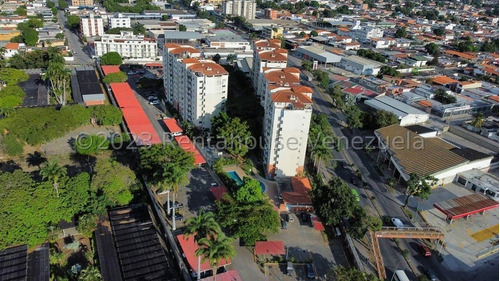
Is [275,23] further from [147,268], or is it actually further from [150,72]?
[147,268]

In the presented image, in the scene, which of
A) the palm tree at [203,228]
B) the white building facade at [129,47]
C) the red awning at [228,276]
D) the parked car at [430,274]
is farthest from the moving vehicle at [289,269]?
the white building facade at [129,47]

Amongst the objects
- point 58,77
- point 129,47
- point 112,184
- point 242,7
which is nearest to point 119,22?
point 129,47

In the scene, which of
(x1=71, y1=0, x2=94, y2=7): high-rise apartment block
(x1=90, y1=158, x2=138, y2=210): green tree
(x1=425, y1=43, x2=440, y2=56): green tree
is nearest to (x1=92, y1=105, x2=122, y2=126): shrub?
(x1=90, y1=158, x2=138, y2=210): green tree

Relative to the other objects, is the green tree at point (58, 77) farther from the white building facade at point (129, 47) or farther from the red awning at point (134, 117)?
the white building facade at point (129, 47)

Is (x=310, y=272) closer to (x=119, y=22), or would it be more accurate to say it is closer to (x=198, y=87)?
(x=198, y=87)

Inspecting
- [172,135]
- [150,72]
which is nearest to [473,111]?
[172,135]

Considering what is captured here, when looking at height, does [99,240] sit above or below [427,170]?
below
